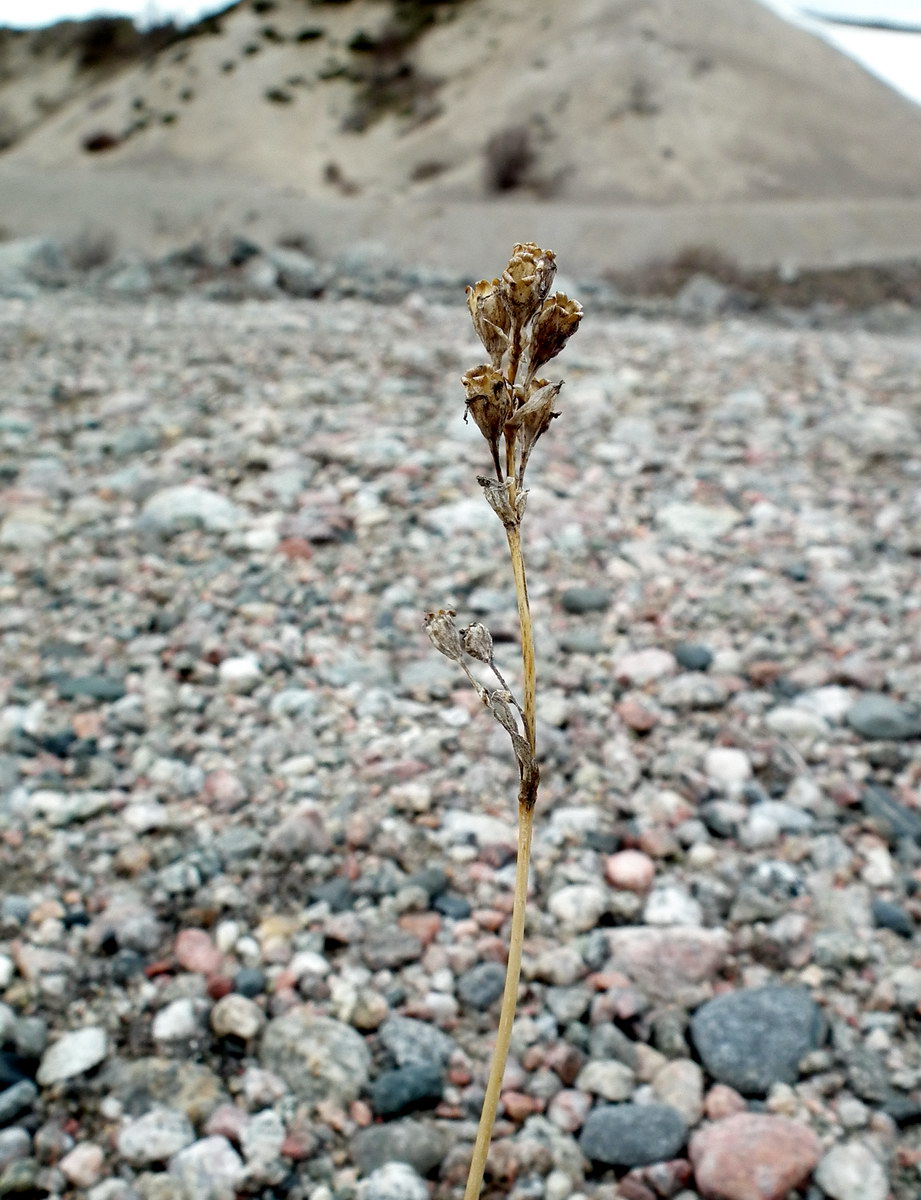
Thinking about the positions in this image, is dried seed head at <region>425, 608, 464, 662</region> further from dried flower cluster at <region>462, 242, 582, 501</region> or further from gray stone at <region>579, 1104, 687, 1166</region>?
gray stone at <region>579, 1104, 687, 1166</region>

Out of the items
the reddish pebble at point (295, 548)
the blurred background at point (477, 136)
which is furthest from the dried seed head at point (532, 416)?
the blurred background at point (477, 136)

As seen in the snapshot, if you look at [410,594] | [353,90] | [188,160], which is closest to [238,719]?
[410,594]

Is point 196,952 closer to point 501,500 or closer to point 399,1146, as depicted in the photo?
point 399,1146

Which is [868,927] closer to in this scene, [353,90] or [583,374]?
[583,374]

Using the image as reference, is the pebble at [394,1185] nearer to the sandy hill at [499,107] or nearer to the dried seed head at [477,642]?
the dried seed head at [477,642]

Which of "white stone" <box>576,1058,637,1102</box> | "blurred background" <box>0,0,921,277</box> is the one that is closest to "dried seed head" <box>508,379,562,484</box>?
"white stone" <box>576,1058,637,1102</box>
